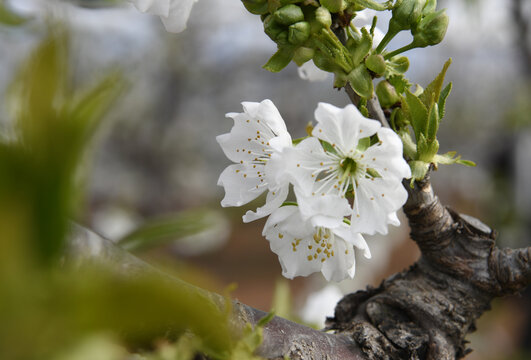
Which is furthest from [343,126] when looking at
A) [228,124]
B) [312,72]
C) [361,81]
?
[228,124]

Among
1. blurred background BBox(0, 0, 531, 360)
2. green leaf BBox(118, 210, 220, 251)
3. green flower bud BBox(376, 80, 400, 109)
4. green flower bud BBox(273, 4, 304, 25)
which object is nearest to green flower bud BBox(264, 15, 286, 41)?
green flower bud BBox(273, 4, 304, 25)

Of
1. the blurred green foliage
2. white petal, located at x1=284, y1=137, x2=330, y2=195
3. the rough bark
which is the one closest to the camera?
the blurred green foliage

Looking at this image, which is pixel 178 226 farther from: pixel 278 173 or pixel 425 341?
pixel 425 341

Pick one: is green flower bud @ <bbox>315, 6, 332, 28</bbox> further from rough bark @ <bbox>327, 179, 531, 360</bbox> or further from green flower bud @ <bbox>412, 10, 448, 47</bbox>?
rough bark @ <bbox>327, 179, 531, 360</bbox>

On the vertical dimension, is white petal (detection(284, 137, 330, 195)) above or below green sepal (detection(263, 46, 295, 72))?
below

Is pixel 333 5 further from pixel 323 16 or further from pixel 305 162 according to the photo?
pixel 305 162

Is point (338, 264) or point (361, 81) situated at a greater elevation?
point (361, 81)
